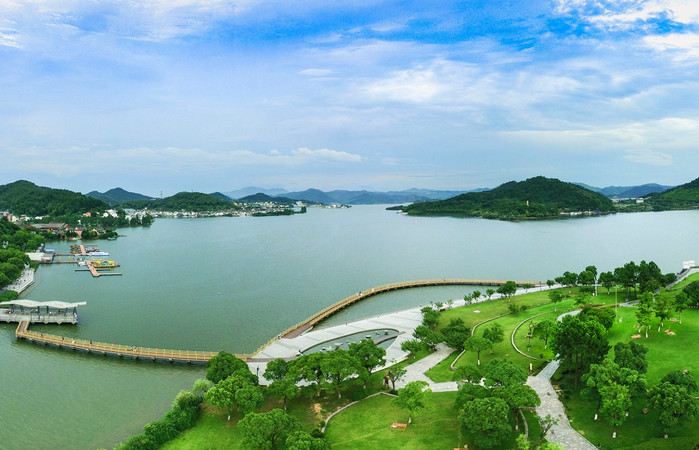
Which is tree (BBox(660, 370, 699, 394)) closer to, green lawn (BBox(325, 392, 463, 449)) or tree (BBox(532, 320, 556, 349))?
tree (BBox(532, 320, 556, 349))

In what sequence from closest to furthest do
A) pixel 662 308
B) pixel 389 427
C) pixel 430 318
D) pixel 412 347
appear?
pixel 389 427 < pixel 662 308 < pixel 412 347 < pixel 430 318

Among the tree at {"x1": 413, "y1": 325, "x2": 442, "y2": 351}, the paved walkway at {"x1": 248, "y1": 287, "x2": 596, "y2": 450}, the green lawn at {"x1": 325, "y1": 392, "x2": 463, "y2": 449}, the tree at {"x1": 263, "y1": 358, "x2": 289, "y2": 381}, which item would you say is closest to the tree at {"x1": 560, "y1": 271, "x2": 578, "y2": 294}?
the paved walkway at {"x1": 248, "y1": 287, "x2": 596, "y2": 450}

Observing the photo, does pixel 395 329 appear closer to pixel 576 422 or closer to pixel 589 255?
pixel 576 422

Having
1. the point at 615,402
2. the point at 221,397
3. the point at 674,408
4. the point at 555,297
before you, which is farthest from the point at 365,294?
the point at 674,408

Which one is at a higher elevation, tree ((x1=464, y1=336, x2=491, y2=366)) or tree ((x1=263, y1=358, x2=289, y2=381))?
tree ((x1=464, y1=336, x2=491, y2=366))

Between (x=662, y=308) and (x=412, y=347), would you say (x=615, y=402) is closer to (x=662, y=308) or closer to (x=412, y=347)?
(x=662, y=308)

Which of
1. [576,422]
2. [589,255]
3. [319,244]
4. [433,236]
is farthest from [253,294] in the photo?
[433,236]

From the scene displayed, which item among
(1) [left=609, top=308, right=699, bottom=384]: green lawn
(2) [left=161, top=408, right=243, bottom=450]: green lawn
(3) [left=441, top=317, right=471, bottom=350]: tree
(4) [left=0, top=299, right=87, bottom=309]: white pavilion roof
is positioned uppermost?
(1) [left=609, top=308, right=699, bottom=384]: green lawn
